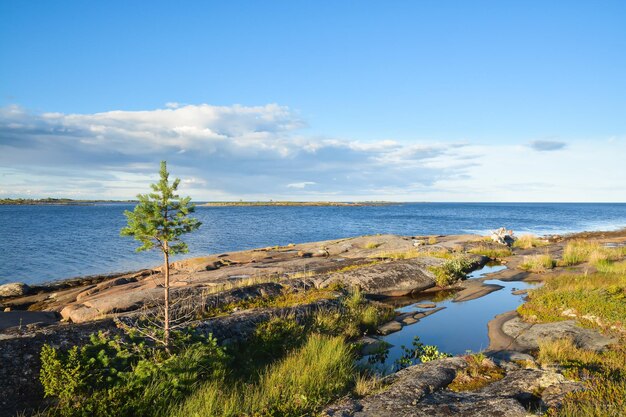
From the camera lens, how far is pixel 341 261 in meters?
29.2

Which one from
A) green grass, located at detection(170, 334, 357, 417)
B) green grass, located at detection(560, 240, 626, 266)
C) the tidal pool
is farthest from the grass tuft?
green grass, located at detection(170, 334, 357, 417)

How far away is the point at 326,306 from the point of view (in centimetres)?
1587

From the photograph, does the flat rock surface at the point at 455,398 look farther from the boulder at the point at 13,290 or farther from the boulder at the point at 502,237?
the boulder at the point at 502,237

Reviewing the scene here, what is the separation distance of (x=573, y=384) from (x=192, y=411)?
743cm

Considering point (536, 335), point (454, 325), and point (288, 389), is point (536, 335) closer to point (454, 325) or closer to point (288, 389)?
point (454, 325)

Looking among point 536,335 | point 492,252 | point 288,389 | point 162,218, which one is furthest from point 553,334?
point 492,252

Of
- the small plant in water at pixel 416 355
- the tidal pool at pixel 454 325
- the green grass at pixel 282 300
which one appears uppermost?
the green grass at pixel 282 300

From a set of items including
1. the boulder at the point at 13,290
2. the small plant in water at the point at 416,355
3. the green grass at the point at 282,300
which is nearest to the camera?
the small plant in water at the point at 416,355

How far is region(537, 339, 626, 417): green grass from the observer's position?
632 centimetres

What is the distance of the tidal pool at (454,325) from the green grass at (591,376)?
8.10ft

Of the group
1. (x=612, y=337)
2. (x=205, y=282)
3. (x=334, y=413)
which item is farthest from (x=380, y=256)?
(x=334, y=413)

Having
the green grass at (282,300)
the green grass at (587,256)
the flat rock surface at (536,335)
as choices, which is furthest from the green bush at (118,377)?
the green grass at (587,256)

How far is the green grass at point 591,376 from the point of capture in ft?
20.7

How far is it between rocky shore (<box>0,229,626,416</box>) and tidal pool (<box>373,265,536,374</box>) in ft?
1.76
